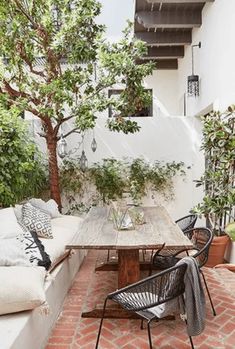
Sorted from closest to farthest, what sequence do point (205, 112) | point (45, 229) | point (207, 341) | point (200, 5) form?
point (207, 341) → point (45, 229) → point (200, 5) → point (205, 112)

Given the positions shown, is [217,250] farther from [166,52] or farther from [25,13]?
[166,52]

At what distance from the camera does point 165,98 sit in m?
8.85

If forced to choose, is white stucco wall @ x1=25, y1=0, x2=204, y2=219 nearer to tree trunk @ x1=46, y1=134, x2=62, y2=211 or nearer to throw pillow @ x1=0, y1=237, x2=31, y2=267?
tree trunk @ x1=46, y1=134, x2=62, y2=211

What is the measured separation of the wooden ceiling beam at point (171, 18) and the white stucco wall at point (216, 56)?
18 centimetres

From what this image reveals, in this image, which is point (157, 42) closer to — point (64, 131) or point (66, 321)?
point (64, 131)

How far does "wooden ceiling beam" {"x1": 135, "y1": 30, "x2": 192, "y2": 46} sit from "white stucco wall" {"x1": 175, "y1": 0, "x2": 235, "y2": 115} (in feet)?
0.86

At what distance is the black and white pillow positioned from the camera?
284 centimetres

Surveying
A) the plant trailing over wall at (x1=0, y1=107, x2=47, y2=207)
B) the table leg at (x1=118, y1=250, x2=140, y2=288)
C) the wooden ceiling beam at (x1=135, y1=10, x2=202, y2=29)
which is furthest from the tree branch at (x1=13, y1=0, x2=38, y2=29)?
the table leg at (x1=118, y1=250, x2=140, y2=288)

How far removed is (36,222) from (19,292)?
6.07 ft

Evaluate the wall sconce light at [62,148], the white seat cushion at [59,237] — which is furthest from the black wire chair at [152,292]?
the wall sconce light at [62,148]

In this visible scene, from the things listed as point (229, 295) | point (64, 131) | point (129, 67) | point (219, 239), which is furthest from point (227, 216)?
point (64, 131)

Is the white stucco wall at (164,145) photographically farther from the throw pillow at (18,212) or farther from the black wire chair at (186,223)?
the throw pillow at (18,212)

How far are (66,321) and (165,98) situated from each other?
703cm

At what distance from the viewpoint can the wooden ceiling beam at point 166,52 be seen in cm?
760
